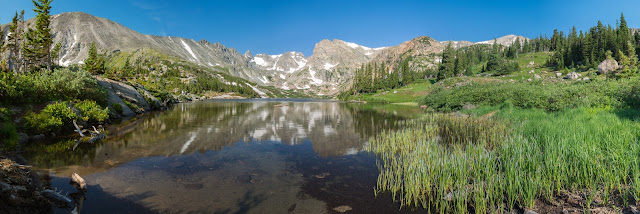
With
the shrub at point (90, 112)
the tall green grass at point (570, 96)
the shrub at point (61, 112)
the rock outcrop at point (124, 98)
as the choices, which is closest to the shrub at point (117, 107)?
the rock outcrop at point (124, 98)

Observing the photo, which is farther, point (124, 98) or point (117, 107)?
point (124, 98)

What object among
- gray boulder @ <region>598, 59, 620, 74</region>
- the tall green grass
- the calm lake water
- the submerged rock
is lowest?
the submerged rock

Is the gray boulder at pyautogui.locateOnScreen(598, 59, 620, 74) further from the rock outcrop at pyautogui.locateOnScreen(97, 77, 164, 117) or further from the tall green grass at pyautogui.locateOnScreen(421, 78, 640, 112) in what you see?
the rock outcrop at pyautogui.locateOnScreen(97, 77, 164, 117)

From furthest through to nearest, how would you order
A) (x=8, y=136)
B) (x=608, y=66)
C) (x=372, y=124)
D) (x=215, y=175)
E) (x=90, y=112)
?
(x=608, y=66), (x=372, y=124), (x=90, y=112), (x=8, y=136), (x=215, y=175)

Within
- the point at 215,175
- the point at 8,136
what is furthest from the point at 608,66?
the point at 8,136

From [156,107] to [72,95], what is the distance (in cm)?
3518

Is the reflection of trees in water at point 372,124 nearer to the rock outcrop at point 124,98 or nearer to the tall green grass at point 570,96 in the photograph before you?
the tall green grass at point 570,96

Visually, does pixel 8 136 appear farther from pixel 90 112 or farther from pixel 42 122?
pixel 90 112

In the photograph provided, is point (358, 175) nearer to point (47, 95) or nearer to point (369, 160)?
point (369, 160)

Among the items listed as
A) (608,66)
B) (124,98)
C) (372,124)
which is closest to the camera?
(372,124)

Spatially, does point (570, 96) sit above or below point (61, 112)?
above

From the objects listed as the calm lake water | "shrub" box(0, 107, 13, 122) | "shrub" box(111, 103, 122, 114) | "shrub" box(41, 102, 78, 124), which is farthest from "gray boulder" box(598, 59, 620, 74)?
"shrub" box(111, 103, 122, 114)

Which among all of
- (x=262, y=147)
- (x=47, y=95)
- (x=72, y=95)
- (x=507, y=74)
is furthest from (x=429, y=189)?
(x=507, y=74)

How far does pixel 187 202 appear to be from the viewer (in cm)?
1025
